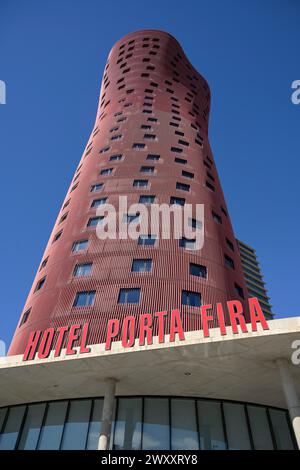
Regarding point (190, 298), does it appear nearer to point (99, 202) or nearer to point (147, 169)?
point (99, 202)

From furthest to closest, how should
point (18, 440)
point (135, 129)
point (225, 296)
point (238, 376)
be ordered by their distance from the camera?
point (135, 129) → point (225, 296) → point (18, 440) → point (238, 376)

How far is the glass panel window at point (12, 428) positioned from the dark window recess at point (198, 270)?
1633cm

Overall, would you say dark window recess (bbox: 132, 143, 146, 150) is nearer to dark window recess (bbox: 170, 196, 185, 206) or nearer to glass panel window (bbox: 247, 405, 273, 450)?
dark window recess (bbox: 170, 196, 185, 206)

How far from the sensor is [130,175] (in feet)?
132

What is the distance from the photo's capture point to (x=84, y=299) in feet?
94.3

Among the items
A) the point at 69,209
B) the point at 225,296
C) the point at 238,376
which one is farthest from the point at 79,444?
the point at 69,209

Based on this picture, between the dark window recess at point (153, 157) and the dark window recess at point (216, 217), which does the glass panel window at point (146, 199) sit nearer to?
the dark window recess at point (216, 217)

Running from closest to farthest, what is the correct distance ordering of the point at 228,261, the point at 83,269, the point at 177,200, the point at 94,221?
1. the point at 83,269
2. the point at 228,261
3. the point at 94,221
4. the point at 177,200

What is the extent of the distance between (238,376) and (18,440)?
14.4 m

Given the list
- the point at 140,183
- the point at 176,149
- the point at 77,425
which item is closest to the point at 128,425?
the point at 77,425

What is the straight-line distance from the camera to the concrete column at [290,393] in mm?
15775

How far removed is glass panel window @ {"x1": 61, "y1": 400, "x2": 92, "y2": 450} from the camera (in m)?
21.2

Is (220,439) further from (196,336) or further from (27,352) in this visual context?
(27,352)

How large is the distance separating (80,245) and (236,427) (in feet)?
66.0
